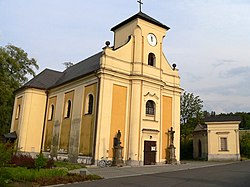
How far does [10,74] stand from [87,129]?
19.5 metres

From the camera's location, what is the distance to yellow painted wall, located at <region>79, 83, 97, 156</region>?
23.2 meters

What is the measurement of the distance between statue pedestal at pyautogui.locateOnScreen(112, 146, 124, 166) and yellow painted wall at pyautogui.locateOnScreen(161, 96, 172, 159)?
18.0ft

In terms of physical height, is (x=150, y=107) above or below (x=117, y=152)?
above

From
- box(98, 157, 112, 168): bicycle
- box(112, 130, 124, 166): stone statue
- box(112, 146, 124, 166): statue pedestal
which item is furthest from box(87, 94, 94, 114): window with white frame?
box(98, 157, 112, 168): bicycle

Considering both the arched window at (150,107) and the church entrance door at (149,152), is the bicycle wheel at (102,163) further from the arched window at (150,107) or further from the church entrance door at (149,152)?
the arched window at (150,107)

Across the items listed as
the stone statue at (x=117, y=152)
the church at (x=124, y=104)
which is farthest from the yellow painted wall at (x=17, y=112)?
the stone statue at (x=117, y=152)

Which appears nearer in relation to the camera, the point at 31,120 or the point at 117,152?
the point at 117,152

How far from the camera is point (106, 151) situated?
73.9 feet

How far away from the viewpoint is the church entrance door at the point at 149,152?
2421cm

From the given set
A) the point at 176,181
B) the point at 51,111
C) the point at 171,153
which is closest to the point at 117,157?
the point at 171,153

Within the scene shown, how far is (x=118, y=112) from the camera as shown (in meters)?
23.8

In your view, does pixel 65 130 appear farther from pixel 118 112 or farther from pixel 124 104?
pixel 124 104

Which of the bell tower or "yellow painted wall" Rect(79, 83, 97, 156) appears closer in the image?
"yellow painted wall" Rect(79, 83, 97, 156)

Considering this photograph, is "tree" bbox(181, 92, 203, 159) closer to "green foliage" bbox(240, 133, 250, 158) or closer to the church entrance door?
"green foliage" bbox(240, 133, 250, 158)
